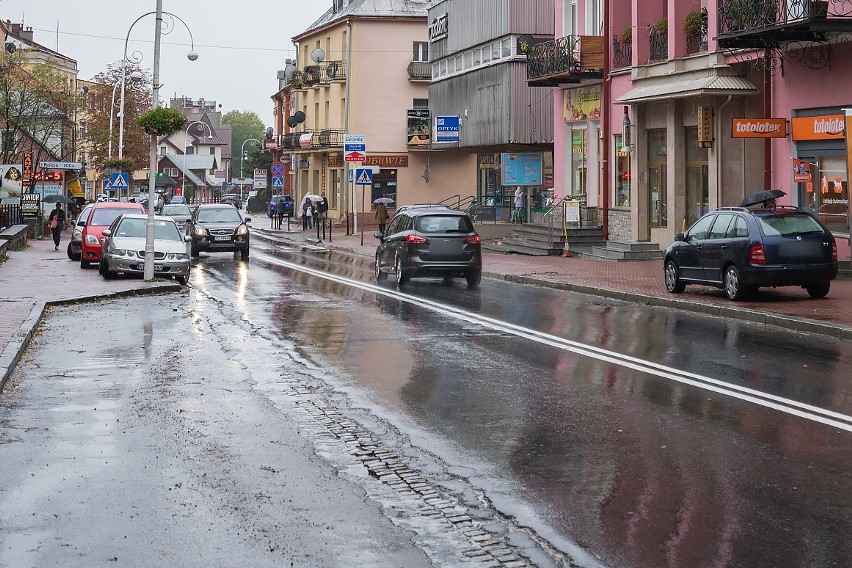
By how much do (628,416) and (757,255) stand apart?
10606 mm

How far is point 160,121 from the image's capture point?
26.9 m

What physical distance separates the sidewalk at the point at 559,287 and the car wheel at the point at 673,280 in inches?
9.0

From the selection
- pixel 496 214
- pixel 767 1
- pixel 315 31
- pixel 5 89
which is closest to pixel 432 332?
pixel 767 1

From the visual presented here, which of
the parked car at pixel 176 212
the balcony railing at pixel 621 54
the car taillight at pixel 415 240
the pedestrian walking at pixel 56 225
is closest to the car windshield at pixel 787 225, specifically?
the car taillight at pixel 415 240

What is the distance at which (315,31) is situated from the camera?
74.7m

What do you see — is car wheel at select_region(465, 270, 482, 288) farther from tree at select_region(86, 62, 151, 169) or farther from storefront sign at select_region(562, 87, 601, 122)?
tree at select_region(86, 62, 151, 169)

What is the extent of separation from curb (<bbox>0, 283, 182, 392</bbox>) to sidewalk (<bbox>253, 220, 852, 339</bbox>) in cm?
823

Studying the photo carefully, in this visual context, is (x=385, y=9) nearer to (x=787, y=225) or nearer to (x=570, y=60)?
(x=570, y=60)

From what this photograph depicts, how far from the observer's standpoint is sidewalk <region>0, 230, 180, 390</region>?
580 inches

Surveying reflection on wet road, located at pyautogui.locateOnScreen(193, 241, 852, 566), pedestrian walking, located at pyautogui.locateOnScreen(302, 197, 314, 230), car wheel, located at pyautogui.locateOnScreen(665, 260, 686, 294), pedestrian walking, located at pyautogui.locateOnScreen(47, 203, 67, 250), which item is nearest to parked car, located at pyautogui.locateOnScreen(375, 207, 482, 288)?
car wheel, located at pyautogui.locateOnScreen(665, 260, 686, 294)

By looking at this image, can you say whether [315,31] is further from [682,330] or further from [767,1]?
[682,330]

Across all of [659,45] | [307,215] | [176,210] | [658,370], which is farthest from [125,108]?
[658,370]

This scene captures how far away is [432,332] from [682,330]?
11.2 feet

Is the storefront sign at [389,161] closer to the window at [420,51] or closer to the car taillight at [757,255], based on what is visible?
the window at [420,51]
